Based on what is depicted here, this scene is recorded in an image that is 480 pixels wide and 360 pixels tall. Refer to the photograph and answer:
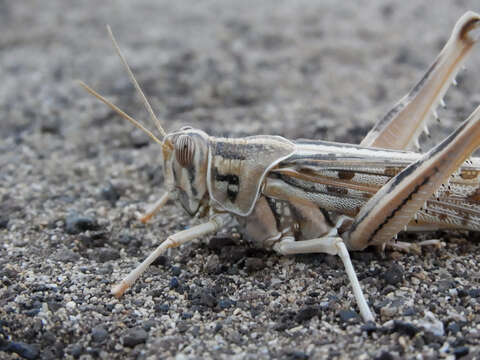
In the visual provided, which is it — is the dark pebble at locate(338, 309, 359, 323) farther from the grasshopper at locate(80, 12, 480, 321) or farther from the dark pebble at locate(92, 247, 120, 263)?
the dark pebble at locate(92, 247, 120, 263)

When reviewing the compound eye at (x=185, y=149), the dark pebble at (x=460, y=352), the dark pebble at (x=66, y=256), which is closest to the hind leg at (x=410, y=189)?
the dark pebble at (x=460, y=352)

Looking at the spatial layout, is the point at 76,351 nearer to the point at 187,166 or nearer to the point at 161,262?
Result: the point at 161,262

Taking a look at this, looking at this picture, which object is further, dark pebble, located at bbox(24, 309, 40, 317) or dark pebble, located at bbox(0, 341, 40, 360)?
dark pebble, located at bbox(24, 309, 40, 317)

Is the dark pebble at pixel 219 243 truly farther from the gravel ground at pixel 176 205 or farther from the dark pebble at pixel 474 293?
the dark pebble at pixel 474 293

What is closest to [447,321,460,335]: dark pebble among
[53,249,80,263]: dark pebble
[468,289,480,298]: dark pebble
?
[468,289,480,298]: dark pebble

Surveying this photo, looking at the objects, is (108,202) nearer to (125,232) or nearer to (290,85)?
(125,232)

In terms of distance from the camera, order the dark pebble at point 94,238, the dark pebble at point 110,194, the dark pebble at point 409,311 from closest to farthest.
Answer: the dark pebble at point 409,311 → the dark pebble at point 94,238 → the dark pebble at point 110,194
